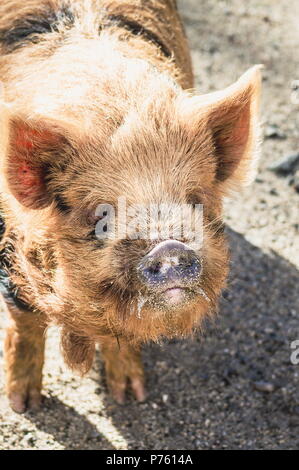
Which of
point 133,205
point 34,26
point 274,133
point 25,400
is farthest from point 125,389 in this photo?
point 274,133

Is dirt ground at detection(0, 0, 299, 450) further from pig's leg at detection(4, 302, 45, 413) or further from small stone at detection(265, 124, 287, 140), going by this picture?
small stone at detection(265, 124, 287, 140)

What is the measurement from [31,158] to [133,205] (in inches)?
18.8

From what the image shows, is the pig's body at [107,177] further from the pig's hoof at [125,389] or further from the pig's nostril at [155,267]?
the pig's hoof at [125,389]

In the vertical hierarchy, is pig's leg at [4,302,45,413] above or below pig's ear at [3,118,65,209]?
below

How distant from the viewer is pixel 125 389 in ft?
14.5

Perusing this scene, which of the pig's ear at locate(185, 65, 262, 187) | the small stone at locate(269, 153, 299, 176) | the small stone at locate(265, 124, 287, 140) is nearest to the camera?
the pig's ear at locate(185, 65, 262, 187)

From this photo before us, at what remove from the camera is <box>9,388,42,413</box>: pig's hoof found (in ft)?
14.0

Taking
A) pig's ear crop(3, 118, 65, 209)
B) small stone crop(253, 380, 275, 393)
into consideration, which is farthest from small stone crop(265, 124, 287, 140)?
pig's ear crop(3, 118, 65, 209)

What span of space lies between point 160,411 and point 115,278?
5.38 ft

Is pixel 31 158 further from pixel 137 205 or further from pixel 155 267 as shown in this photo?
pixel 155 267

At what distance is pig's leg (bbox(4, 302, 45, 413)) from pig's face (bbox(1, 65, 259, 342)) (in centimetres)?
80

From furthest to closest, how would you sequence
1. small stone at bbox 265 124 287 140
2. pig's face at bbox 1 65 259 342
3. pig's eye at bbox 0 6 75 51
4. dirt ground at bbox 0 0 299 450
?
small stone at bbox 265 124 287 140 → dirt ground at bbox 0 0 299 450 → pig's eye at bbox 0 6 75 51 → pig's face at bbox 1 65 259 342
